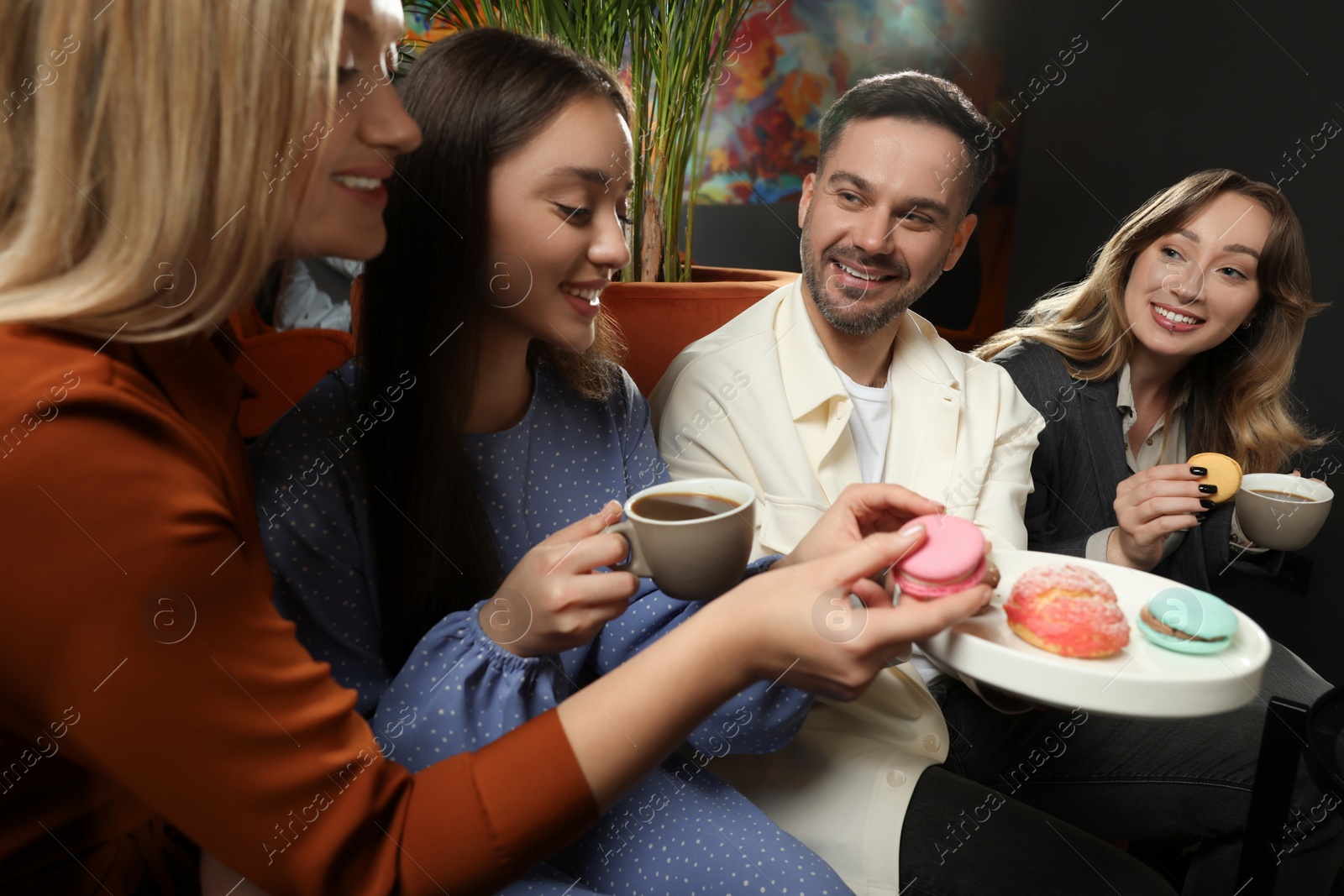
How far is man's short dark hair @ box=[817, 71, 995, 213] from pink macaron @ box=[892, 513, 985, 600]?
0.86 meters

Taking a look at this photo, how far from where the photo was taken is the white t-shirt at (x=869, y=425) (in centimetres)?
149

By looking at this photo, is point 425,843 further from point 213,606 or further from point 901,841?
point 901,841

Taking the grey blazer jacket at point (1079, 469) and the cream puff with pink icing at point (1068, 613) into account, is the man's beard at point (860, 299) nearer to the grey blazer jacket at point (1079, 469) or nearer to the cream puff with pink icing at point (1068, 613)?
→ the grey blazer jacket at point (1079, 469)

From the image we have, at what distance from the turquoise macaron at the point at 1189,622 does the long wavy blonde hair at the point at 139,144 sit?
862mm

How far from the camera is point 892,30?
13.1ft

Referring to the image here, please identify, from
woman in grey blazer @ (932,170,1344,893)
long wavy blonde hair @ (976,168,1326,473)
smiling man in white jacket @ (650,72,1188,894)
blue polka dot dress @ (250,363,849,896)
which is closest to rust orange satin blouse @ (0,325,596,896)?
blue polka dot dress @ (250,363,849,896)

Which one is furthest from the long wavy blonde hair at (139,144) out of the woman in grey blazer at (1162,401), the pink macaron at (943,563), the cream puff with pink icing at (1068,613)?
the woman in grey blazer at (1162,401)

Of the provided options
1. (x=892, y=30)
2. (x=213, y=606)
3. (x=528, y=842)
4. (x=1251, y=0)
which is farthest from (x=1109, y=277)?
(x=892, y=30)

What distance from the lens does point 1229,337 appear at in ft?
6.29

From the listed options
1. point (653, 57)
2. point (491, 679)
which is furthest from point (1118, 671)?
point (653, 57)

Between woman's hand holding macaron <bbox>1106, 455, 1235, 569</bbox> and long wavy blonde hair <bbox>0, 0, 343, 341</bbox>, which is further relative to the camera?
woman's hand holding macaron <bbox>1106, 455, 1235, 569</bbox>

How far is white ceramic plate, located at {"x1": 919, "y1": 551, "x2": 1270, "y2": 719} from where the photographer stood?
0.70 meters

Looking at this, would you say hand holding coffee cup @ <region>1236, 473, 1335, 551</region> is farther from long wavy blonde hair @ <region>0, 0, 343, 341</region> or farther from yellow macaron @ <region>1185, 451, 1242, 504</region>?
long wavy blonde hair @ <region>0, 0, 343, 341</region>

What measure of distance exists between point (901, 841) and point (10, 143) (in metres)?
1.06
